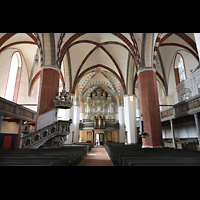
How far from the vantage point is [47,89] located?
31.5 feet

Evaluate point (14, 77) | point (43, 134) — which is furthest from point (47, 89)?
point (14, 77)

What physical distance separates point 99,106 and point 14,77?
15.6 m

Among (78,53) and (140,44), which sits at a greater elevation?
(78,53)

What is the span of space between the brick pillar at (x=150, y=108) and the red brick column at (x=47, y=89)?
19.4 feet

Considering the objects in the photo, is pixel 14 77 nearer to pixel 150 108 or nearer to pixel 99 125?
pixel 150 108

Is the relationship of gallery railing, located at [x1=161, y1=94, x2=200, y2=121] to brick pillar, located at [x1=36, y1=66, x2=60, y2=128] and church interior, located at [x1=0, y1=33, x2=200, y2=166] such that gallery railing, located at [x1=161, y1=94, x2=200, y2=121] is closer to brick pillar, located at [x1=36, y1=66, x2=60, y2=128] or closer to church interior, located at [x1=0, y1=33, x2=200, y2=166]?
church interior, located at [x1=0, y1=33, x2=200, y2=166]

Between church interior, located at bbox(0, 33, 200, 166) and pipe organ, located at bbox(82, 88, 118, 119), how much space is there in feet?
15.9

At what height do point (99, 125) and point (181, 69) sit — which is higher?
point (181, 69)

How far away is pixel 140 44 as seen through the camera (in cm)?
1095

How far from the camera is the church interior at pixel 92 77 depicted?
8820mm

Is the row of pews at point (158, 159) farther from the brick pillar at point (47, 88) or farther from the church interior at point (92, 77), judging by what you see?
the brick pillar at point (47, 88)
